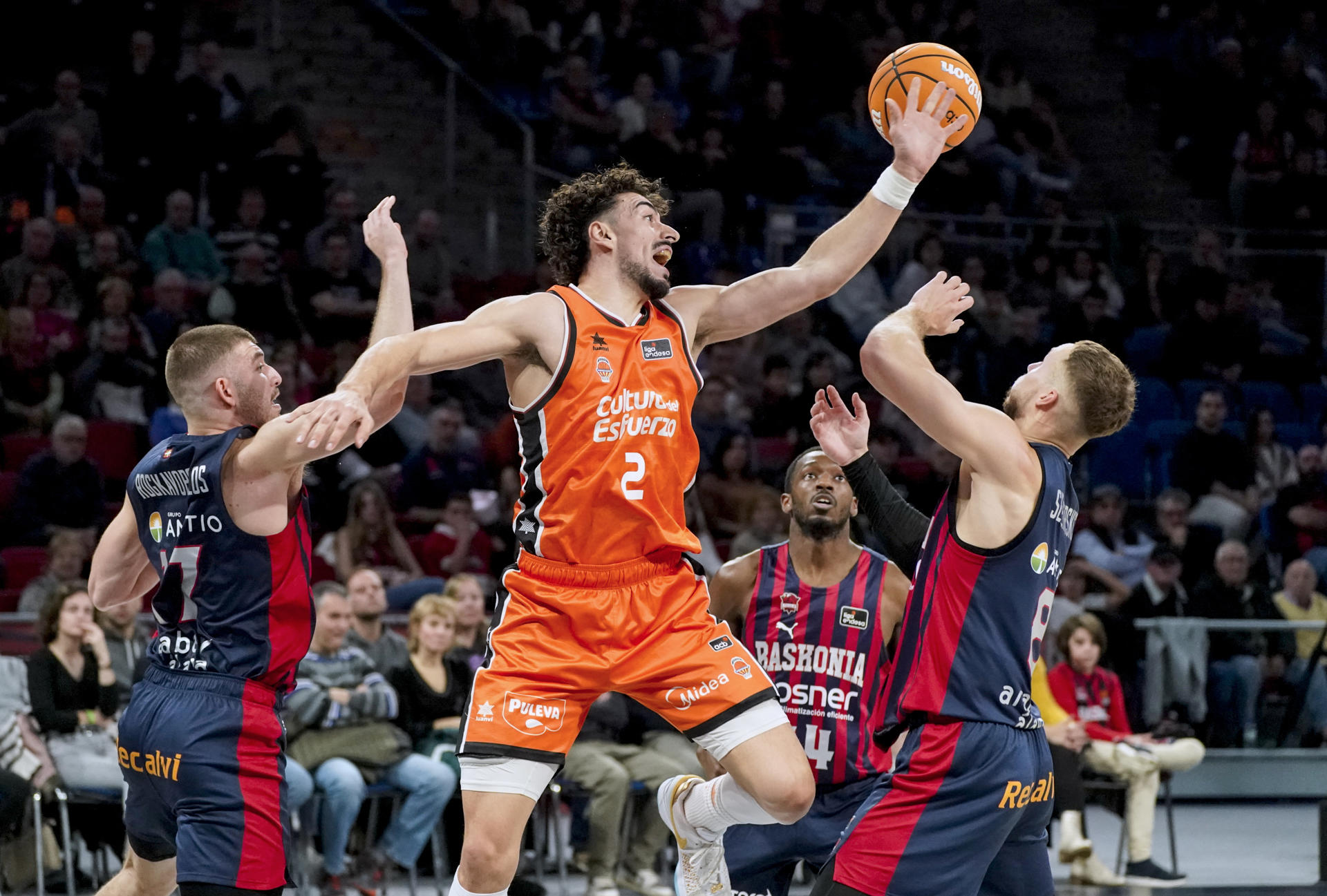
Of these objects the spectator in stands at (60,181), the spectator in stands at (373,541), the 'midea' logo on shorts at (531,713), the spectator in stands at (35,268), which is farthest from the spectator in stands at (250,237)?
the 'midea' logo on shorts at (531,713)

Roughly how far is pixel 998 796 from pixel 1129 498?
924 cm

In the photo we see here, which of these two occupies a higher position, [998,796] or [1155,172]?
[1155,172]

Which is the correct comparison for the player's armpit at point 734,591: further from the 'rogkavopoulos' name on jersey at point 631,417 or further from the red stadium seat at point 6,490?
the red stadium seat at point 6,490

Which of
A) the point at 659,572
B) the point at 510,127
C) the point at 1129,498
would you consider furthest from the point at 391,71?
the point at 659,572

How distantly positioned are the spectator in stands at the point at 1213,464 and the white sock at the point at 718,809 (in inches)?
323

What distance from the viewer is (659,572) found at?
454cm

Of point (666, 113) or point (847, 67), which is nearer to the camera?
point (666, 113)

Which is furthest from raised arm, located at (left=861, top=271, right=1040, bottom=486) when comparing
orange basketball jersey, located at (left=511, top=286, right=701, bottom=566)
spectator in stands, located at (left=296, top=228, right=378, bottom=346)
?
spectator in stands, located at (left=296, top=228, right=378, bottom=346)

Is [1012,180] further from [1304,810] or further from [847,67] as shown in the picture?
[1304,810]

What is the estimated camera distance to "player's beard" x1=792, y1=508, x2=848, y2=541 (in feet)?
18.5

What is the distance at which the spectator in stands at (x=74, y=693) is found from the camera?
25.1 ft

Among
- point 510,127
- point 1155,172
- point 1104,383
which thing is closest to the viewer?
point 1104,383

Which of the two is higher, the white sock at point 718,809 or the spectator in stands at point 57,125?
the spectator in stands at point 57,125

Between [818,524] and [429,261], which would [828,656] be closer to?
[818,524]
